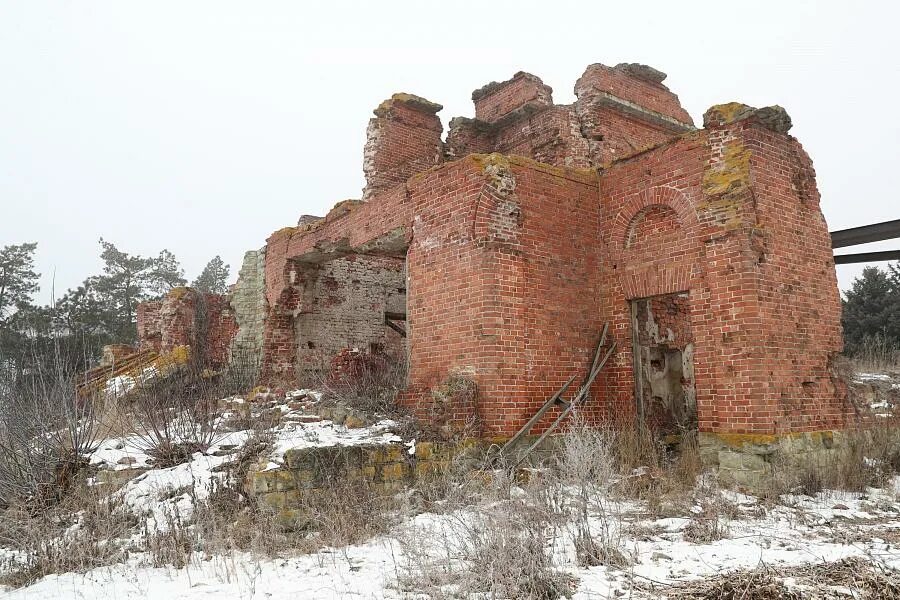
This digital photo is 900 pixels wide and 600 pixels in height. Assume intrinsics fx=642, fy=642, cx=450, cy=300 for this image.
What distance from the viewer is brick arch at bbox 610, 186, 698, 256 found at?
793cm

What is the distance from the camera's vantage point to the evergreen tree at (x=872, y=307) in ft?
80.3

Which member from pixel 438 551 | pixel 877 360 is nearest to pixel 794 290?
pixel 438 551

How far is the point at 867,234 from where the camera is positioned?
914 centimetres

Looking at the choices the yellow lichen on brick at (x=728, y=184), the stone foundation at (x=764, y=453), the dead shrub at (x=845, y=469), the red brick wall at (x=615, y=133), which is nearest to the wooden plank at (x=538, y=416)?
the stone foundation at (x=764, y=453)

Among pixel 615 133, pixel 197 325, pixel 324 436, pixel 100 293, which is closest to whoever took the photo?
pixel 324 436

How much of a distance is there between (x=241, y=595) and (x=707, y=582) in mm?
3038

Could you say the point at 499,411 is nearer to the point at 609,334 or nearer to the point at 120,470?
the point at 609,334

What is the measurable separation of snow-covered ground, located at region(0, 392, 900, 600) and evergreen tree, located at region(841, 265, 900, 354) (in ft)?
70.5

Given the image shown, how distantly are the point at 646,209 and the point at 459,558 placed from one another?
222 inches

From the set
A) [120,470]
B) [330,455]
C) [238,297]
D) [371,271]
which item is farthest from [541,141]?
[120,470]

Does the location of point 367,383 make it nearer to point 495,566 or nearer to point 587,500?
point 587,500

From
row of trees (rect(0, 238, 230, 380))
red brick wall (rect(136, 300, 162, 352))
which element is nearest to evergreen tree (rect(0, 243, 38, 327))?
row of trees (rect(0, 238, 230, 380))

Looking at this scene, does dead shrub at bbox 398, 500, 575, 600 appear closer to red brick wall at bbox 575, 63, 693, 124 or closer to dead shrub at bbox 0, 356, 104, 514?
dead shrub at bbox 0, 356, 104, 514

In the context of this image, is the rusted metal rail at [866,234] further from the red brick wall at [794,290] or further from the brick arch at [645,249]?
the brick arch at [645,249]
